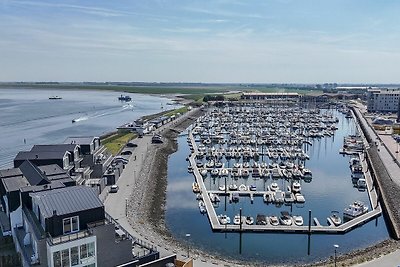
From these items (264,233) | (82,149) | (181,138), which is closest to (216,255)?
(264,233)

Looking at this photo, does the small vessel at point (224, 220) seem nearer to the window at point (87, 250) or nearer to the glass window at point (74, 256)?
the window at point (87, 250)

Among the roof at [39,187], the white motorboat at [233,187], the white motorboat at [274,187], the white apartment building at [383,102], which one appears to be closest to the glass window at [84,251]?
the roof at [39,187]

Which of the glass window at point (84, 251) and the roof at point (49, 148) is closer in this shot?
the glass window at point (84, 251)

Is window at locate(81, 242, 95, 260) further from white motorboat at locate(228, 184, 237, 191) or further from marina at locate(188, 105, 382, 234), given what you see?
white motorboat at locate(228, 184, 237, 191)

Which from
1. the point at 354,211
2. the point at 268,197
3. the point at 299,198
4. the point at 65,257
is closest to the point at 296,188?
the point at 299,198

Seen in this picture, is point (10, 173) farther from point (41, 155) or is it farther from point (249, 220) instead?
point (249, 220)

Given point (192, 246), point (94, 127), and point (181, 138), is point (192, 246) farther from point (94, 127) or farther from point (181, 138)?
point (94, 127)
